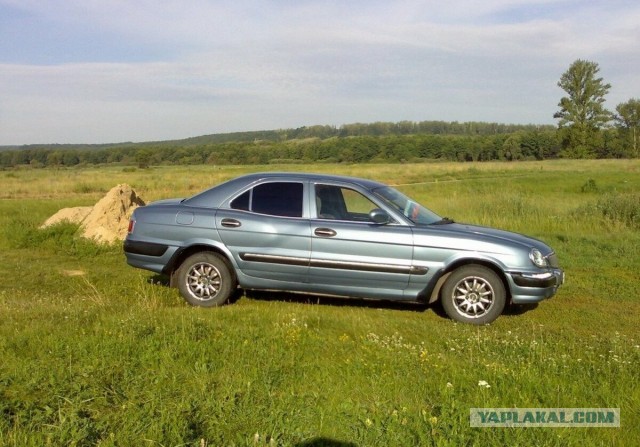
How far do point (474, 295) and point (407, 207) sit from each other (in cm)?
135

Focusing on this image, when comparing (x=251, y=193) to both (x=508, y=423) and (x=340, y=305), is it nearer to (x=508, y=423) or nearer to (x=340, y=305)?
(x=340, y=305)

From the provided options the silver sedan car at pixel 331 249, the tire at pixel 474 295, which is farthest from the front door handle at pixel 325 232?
the tire at pixel 474 295

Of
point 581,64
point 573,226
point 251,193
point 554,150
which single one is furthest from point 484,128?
point 251,193

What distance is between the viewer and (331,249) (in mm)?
6781

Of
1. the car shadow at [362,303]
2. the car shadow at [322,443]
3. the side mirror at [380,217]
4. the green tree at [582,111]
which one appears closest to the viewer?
the car shadow at [322,443]

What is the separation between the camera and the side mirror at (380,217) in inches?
266

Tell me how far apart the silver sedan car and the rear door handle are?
0.01 metres

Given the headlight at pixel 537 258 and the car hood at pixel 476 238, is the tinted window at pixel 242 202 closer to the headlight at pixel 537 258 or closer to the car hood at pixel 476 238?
the car hood at pixel 476 238

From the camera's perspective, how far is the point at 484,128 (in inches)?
6196

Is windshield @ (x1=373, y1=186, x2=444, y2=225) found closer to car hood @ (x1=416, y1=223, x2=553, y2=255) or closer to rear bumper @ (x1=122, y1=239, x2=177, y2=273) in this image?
car hood @ (x1=416, y1=223, x2=553, y2=255)

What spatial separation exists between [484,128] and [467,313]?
521 feet

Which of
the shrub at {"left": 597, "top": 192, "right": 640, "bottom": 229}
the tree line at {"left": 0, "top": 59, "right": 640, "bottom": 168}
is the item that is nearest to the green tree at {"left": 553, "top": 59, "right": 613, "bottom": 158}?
the tree line at {"left": 0, "top": 59, "right": 640, "bottom": 168}

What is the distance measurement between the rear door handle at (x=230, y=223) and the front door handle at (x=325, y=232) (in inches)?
36.9

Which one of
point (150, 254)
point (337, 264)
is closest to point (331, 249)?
point (337, 264)
